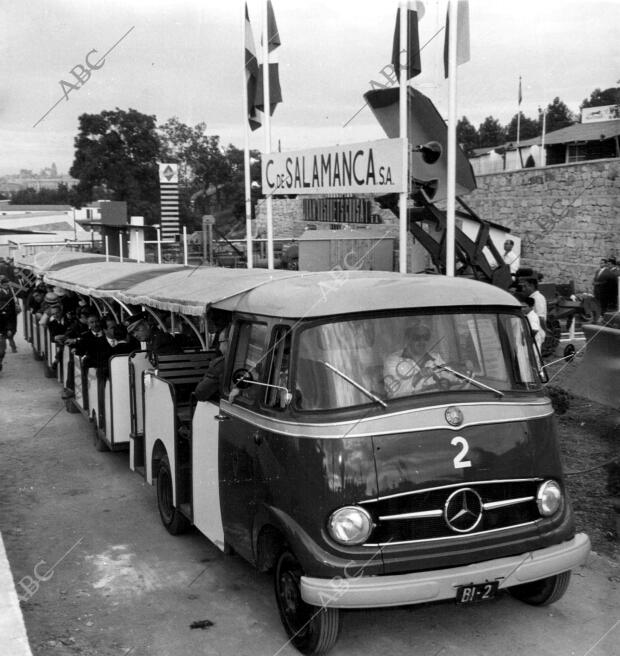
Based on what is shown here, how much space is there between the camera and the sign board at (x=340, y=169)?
995 centimetres

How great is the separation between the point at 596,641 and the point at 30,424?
8.92 metres

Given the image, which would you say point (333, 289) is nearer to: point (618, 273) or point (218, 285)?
point (218, 285)

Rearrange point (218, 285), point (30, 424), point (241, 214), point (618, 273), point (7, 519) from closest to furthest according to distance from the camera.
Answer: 1. point (218, 285)
2. point (7, 519)
3. point (30, 424)
4. point (618, 273)
5. point (241, 214)

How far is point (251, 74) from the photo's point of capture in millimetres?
16016

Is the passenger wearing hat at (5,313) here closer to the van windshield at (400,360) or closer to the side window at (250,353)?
the side window at (250,353)

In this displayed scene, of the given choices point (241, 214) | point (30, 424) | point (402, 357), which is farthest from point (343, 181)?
point (241, 214)

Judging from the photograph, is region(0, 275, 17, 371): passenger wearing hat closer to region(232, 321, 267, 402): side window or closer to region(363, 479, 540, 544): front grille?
region(232, 321, 267, 402): side window

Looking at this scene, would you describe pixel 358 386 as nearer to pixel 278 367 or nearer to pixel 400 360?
pixel 400 360

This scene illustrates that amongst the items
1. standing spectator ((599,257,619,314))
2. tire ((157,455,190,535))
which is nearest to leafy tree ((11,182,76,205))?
standing spectator ((599,257,619,314))

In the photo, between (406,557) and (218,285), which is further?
(218,285)

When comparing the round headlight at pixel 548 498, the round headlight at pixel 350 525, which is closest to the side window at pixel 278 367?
the round headlight at pixel 350 525

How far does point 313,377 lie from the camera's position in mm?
4758

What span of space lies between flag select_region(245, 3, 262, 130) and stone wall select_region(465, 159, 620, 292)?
1062 centimetres

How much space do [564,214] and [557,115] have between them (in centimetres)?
6195
